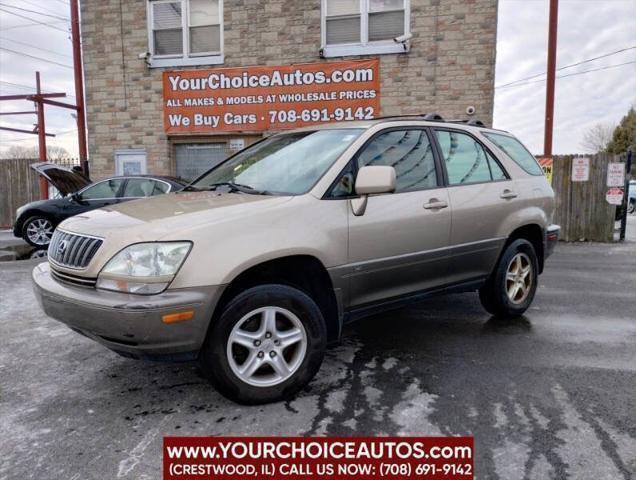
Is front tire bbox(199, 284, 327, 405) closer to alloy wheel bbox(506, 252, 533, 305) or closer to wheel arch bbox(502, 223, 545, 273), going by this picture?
alloy wheel bbox(506, 252, 533, 305)

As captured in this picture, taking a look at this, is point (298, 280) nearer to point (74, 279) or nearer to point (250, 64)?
point (74, 279)

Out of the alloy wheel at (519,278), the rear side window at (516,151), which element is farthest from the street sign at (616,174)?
the alloy wheel at (519,278)

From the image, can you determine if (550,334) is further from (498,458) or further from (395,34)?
(395,34)

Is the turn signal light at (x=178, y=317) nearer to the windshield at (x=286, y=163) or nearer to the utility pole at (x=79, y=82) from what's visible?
the windshield at (x=286, y=163)

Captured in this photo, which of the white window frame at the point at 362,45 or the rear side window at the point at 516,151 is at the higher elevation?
the white window frame at the point at 362,45

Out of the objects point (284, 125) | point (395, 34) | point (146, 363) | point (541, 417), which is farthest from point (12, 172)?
point (541, 417)

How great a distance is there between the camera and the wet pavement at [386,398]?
2.53 meters

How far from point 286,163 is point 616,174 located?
351 inches

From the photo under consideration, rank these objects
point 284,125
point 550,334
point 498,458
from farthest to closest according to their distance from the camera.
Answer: point 284,125, point 550,334, point 498,458

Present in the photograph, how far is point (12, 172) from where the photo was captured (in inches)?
584

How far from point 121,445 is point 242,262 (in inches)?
43.9

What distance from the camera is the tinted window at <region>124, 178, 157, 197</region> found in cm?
921

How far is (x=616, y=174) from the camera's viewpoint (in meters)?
10.2

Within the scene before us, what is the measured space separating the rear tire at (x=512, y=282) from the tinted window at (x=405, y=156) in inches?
46.1
